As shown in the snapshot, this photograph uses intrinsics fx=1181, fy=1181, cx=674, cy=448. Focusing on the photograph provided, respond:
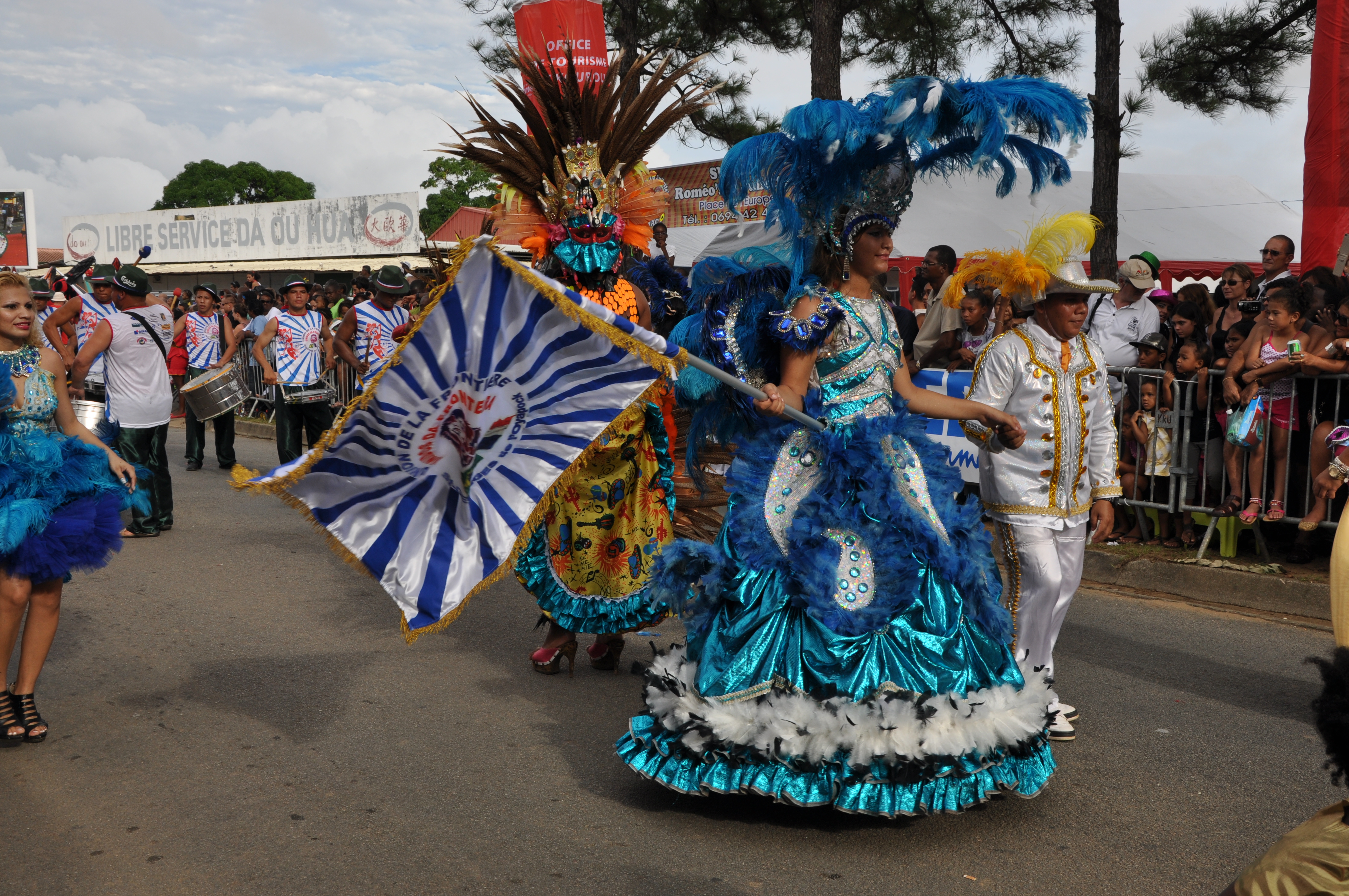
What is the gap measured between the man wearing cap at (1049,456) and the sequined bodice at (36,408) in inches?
147

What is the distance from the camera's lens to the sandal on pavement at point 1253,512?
729 centimetres

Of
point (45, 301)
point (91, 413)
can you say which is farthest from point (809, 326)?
point (45, 301)

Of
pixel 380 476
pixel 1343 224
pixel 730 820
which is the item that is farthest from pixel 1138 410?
pixel 380 476

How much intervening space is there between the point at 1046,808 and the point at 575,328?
88.2 inches

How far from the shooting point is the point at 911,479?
4.04 meters

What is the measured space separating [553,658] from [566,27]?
7726 mm

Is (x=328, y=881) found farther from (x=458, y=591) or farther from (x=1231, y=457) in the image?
(x=1231, y=457)

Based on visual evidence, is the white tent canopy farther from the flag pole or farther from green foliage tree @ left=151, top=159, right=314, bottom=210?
green foliage tree @ left=151, top=159, right=314, bottom=210

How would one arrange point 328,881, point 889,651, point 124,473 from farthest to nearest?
point 124,473 → point 889,651 → point 328,881

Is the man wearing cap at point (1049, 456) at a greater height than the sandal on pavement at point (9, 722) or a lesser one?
greater

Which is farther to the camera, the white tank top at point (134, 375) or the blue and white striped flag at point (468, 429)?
the white tank top at point (134, 375)

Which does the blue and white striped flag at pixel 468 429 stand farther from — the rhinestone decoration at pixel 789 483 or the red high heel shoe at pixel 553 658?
the red high heel shoe at pixel 553 658

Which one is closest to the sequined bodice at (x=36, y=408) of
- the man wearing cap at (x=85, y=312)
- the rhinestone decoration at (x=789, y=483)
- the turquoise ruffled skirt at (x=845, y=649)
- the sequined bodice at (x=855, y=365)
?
the turquoise ruffled skirt at (x=845, y=649)

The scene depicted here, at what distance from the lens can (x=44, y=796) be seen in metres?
4.16
